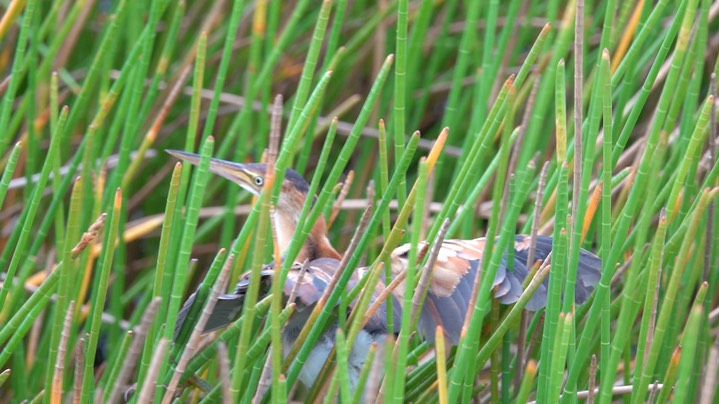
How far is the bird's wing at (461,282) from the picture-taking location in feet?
6.21

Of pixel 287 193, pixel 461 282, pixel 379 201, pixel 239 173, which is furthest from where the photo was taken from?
pixel 287 193

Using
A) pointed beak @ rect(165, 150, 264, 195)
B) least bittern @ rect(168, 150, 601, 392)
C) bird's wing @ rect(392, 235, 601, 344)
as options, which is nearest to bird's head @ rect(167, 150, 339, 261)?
pointed beak @ rect(165, 150, 264, 195)

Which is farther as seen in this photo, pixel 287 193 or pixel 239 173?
pixel 287 193

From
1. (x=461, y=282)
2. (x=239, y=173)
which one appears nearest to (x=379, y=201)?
(x=461, y=282)

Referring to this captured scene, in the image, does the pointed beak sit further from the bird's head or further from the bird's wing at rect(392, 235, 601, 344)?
the bird's wing at rect(392, 235, 601, 344)

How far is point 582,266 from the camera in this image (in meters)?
2.08

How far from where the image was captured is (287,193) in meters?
2.84

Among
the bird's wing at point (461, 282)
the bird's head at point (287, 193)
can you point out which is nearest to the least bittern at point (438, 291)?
the bird's wing at point (461, 282)

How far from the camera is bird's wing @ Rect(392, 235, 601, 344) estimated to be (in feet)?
6.21

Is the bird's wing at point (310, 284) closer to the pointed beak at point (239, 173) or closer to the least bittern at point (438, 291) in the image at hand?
the least bittern at point (438, 291)

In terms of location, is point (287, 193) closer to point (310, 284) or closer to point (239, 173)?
point (239, 173)

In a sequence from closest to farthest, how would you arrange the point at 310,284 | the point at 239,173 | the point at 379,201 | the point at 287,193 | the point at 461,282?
the point at 310,284
the point at 461,282
the point at 379,201
the point at 239,173
the point at 287,193

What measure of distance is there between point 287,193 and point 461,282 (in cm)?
92

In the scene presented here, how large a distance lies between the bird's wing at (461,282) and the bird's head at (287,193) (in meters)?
0.44
